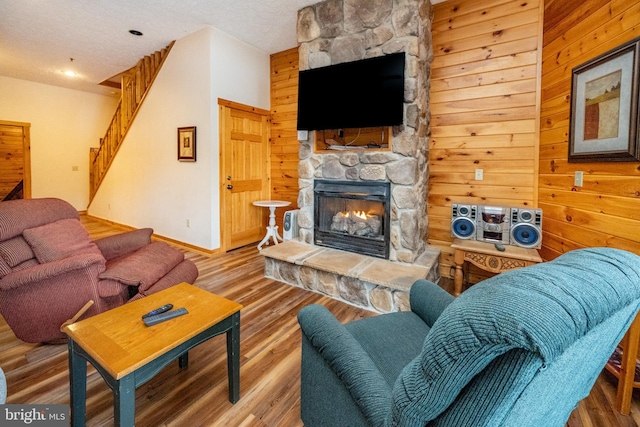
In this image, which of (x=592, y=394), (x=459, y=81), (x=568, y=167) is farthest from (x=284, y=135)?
(x=592, y=394)

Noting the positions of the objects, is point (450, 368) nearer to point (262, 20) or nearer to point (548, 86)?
point (548, 86)

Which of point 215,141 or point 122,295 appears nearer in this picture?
point 122,295

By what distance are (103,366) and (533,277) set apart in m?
1.42

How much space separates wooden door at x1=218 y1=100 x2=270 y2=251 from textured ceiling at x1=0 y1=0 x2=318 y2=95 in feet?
3.26

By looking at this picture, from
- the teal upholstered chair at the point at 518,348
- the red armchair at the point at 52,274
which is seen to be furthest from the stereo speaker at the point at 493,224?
the red armchair at the point at 52,274

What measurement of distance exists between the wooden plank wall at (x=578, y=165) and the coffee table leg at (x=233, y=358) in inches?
90.3

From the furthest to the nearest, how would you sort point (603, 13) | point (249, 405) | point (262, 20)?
point (262, 20), point (603, 13), point (249, 405)

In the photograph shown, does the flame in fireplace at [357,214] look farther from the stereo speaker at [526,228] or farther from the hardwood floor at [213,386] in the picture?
the stereo speaker at [526,228]

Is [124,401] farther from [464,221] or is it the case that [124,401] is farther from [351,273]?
[464,221]

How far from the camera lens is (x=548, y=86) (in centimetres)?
266

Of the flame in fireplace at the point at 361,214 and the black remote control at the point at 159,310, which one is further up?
the flame in fireplace at the point at 361,214

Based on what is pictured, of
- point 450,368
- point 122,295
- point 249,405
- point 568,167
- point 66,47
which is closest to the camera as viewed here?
point 450,368

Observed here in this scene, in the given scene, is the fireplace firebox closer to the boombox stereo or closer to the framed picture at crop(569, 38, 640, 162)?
the boombox stereo

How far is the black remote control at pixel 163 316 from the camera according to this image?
55.1 inches
